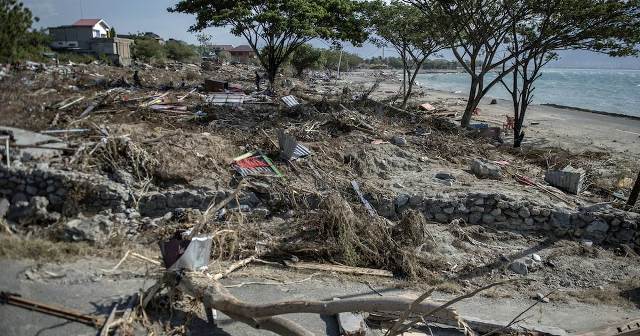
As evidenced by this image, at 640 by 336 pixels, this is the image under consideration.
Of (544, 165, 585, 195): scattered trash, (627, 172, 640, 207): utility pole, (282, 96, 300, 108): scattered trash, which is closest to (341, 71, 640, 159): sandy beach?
(544, 165, 585, 195): scattered trash

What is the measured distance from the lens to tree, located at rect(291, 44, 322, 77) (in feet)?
129

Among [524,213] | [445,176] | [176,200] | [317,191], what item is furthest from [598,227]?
[176,200]

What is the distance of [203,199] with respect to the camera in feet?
25.2

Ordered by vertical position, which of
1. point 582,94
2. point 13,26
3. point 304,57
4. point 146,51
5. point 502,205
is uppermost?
point 146,51

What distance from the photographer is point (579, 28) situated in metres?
14.6

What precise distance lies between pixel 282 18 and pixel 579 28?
1109 cm

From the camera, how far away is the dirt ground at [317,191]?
599 centimetres

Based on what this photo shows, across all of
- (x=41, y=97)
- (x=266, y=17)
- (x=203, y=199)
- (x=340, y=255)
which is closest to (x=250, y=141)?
(x=203, y=199)

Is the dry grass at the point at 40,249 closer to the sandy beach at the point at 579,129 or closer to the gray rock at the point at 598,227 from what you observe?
the gray rock at the point at 598,227

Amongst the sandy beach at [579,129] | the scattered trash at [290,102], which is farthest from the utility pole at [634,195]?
the scattered trash at [290,102]

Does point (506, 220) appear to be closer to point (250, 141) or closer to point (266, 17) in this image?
point (250, 141)

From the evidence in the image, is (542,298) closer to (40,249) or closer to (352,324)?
(352,324)

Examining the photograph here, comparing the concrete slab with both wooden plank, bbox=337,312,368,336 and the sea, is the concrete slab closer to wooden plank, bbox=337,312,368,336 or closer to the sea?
wooden plank, bbox=337,312,368,336

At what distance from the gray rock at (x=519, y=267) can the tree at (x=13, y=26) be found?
12.9 metres
